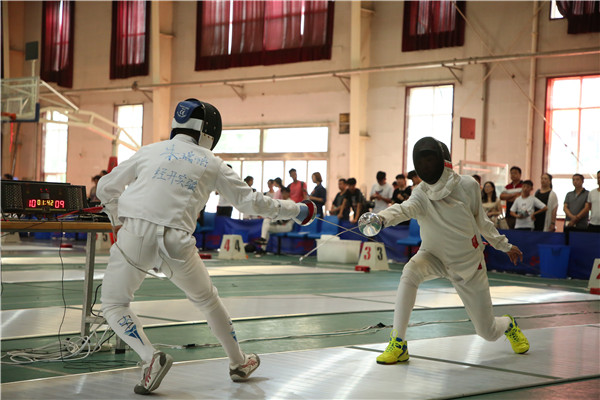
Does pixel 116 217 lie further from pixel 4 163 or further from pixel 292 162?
pixel 4 163

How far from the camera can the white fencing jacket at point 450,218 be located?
12.7 ft

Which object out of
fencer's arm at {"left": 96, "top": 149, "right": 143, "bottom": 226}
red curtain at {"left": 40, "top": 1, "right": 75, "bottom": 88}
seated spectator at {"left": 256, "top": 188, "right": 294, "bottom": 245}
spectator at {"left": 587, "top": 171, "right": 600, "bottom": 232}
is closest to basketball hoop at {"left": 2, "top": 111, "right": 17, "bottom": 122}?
red curtain at {"left": 40, "top": 1, "right": 75, "bottom": 88}

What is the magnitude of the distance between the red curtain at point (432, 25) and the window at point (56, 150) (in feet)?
36.0

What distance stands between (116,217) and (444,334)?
2.54m

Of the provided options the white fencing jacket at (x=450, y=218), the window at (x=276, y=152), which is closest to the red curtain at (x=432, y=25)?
the window at (x=276, y=152)

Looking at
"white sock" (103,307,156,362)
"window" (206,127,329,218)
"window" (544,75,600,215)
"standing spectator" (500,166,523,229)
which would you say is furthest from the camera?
"window" (206,127,329,218)

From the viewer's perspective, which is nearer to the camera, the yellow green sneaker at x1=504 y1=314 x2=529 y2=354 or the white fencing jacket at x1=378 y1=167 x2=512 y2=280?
the white fencing jacket at x1=378 y1=167 x2=512 y2=280

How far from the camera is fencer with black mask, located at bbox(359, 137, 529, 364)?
3839 mm

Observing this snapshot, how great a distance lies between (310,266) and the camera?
1079 centimetres

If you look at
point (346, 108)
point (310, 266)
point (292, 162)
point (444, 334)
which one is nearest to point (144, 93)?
point (292, 162)

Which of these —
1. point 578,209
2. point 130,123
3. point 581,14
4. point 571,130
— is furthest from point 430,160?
point 130,123

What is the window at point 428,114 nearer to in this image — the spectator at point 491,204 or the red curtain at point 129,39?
the spectator at point 491,204

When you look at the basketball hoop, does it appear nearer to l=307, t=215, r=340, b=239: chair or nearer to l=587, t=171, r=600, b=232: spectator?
l=307, t=215, r=340, b=239: chair

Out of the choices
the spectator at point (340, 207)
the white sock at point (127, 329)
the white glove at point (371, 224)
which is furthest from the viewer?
the spectator at point (340, 207)
